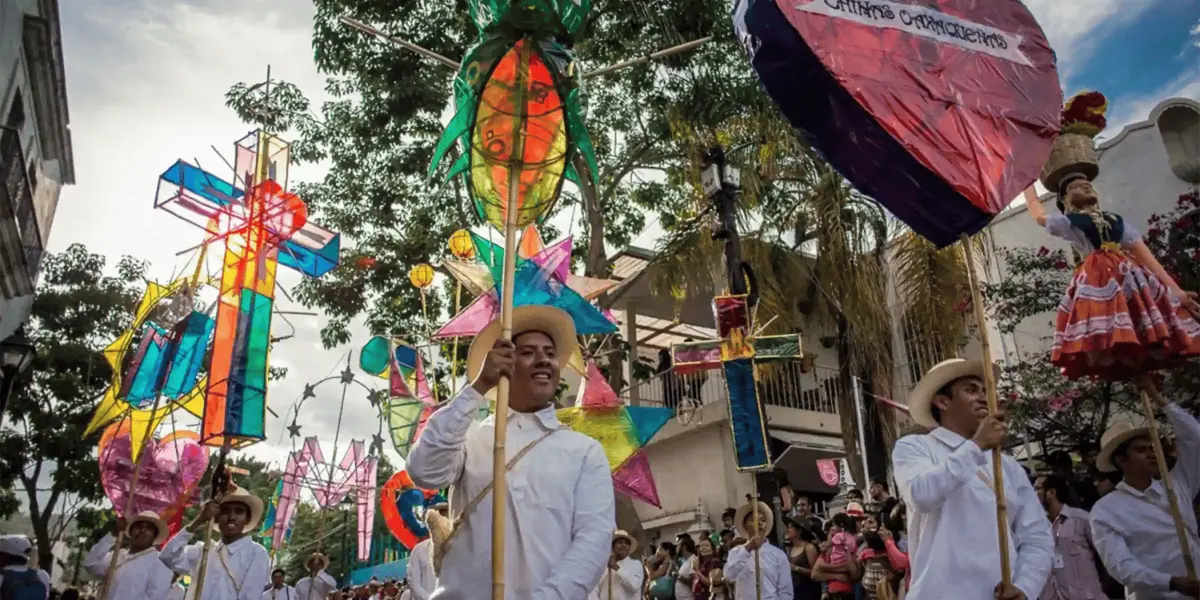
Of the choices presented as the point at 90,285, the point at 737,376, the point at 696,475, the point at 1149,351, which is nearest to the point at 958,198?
the point at 1149,351

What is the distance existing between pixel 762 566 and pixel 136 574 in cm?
552

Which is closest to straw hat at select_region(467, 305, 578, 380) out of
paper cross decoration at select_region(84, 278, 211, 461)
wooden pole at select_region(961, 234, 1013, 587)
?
wooden pole at select_region(961, 234, 1013, 587)

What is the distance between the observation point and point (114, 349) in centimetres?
1017

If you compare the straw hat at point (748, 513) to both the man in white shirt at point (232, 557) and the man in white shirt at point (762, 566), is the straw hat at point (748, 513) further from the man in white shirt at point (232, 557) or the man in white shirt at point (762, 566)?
the man in white shirt at point (232, 557)

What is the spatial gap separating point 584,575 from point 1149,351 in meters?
3.44

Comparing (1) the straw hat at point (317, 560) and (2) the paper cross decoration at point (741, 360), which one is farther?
(1) the straw hat at point (317, 560)

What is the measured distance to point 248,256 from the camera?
9.03 metres

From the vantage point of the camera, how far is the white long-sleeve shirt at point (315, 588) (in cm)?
1103

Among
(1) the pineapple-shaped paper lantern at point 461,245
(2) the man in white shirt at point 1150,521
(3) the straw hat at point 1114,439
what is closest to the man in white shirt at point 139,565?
(1) the pineapple-shaped paper lantern at point 461,245

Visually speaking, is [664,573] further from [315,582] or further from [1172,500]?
[1172,500]

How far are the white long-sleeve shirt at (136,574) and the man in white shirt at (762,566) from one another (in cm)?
495

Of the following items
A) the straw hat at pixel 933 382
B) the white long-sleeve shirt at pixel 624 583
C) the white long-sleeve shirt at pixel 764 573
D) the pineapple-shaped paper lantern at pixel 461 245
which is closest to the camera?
the straw hat at pixel 933 382

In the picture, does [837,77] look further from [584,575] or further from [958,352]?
[958,352]

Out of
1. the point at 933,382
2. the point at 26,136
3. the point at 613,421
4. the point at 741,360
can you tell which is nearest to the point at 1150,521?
the point at 933,382
